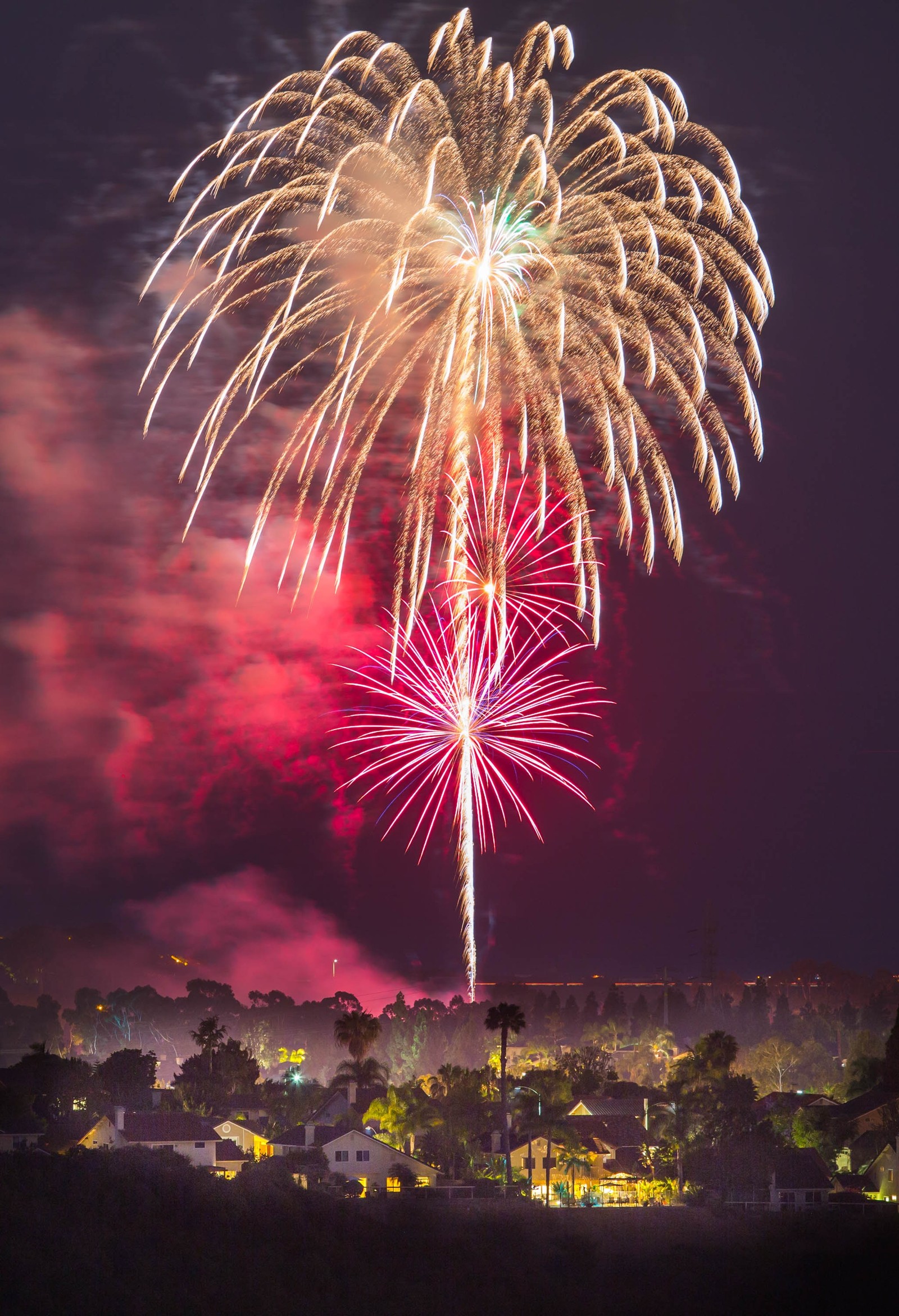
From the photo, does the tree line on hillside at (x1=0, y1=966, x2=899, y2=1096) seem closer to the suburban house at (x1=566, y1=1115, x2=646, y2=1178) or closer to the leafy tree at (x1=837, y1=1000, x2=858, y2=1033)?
the leafy tree at (x1=837, y1=1000, x2=858, y2=1033)

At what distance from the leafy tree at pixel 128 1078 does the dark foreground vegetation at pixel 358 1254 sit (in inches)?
1722

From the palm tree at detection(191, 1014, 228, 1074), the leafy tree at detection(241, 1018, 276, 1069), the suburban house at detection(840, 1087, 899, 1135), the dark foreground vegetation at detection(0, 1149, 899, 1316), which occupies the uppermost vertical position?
the leafy tree at detection(241, 1018, 276, 1069)

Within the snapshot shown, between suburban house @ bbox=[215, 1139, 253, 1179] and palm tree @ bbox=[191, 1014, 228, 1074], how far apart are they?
30489 mm

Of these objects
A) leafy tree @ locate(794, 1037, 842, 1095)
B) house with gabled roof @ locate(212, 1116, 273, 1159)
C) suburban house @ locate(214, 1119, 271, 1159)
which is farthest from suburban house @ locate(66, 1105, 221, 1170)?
leafy tree @ locate(794, 1037, 842, 1095)

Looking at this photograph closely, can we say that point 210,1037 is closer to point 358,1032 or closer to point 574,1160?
point 358,1032

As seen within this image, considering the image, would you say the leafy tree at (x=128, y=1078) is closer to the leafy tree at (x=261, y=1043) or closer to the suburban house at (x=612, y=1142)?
the suburban house at (x=612, y=1142)

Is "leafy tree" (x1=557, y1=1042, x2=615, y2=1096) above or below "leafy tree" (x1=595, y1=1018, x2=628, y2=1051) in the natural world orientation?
below

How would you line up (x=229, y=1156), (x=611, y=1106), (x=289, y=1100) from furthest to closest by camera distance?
(x=289, y=1100) < (x=611, y=1106) < (x=229, y=1156)

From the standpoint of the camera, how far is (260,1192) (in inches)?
1893

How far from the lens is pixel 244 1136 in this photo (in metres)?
89.9

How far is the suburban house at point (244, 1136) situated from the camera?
8794 cm

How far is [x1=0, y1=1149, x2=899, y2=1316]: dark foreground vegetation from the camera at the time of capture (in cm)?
3706

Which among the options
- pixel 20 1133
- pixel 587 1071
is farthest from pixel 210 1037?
pixel 20 1133

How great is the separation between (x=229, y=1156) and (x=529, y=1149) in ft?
52.9
